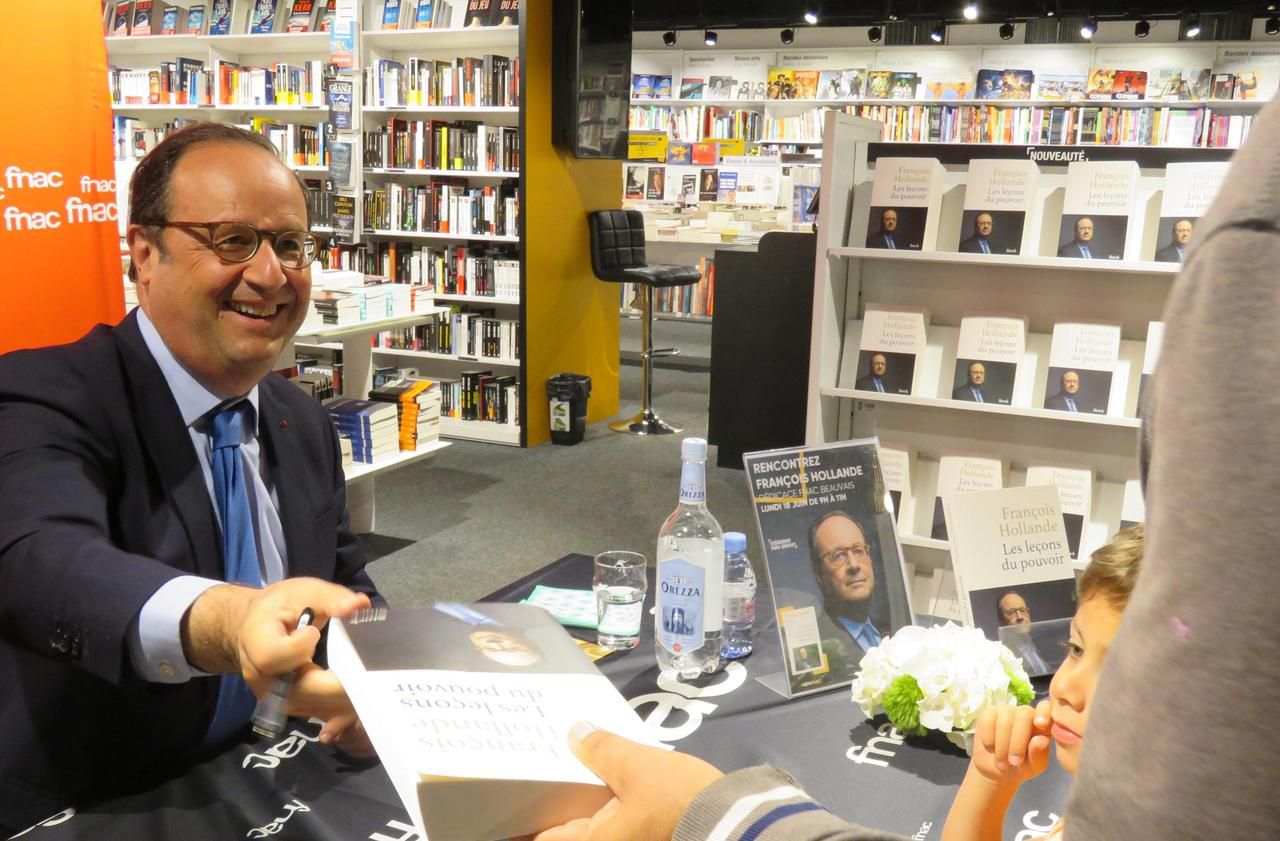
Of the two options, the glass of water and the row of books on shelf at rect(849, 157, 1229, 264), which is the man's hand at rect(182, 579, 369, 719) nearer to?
the glass of water

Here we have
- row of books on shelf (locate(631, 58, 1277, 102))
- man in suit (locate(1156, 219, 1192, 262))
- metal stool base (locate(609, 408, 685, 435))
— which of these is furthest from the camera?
row of books on shelf (locate(631, 58, 1277, 102))

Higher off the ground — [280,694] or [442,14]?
[442,14]

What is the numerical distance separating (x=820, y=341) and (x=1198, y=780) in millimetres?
3097

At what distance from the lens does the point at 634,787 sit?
70 cm

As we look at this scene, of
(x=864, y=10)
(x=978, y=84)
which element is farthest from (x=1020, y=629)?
(x=978, y=84)

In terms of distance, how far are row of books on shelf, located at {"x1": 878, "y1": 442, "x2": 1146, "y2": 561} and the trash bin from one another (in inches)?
116

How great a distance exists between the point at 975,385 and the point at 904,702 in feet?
6.92

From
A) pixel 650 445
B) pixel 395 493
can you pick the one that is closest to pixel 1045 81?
pixel 650 445

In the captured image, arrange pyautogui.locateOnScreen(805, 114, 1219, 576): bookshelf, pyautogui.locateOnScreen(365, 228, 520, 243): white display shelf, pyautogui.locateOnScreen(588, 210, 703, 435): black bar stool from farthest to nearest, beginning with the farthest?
1. pyautogui.locateOnScreen(588, 210, 703, 435): black bar stool
2. pyautogui.locateOnScreen(365, 228, 520, 243): white display shelf
3. pyautogui.locateOnScreen(805, 114, 1219, 576): bookshelf

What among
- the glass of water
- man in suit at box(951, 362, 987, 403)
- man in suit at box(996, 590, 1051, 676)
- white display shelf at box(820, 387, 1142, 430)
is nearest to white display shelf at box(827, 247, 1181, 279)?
man in suit at box(951, 362, 987, 403)

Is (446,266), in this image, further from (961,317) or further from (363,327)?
(961,317)

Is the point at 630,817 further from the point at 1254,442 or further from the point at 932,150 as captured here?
the point at 932,150

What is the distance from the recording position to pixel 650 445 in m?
6.32

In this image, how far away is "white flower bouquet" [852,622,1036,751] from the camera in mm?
1292
